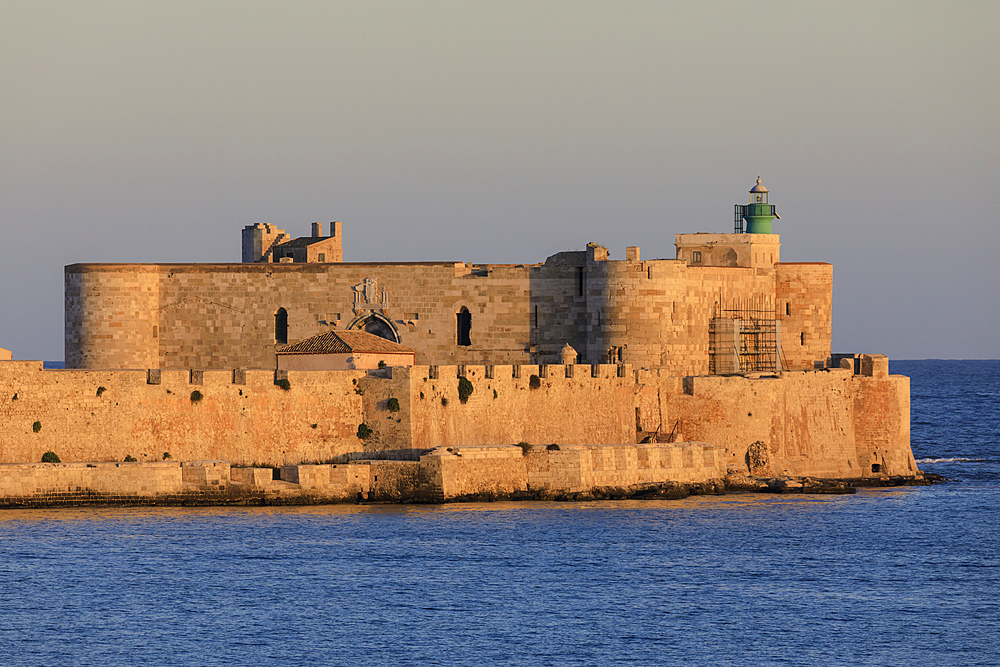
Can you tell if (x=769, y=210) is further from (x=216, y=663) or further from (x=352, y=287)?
(x=216, y=663)

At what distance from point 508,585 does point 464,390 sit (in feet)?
32.2

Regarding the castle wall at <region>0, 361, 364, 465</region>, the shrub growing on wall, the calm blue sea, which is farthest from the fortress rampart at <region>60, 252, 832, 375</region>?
the calm blue sea

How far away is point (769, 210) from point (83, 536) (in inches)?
1031

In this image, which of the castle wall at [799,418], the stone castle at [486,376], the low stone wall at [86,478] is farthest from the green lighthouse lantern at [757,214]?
the low stone wall at [86,478]

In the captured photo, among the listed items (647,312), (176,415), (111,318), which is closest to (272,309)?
(111,318)

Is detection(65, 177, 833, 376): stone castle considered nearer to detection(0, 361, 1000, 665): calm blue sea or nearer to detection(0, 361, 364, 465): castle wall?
detection(0, 361, 1000, 665): calm blue sea

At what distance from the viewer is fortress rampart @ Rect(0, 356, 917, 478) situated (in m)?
41.4

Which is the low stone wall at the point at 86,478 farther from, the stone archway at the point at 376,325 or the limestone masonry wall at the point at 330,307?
the stone archway at the point at 376,325

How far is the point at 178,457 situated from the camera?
41938 millimetres

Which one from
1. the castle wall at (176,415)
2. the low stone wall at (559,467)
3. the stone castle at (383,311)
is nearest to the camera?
the low stone wall at (559,467)

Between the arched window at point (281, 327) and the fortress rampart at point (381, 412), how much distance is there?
965 centimetres

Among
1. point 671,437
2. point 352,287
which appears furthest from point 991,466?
point 352,287

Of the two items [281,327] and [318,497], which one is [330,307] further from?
[318,497]

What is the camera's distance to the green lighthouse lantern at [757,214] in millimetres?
54469
